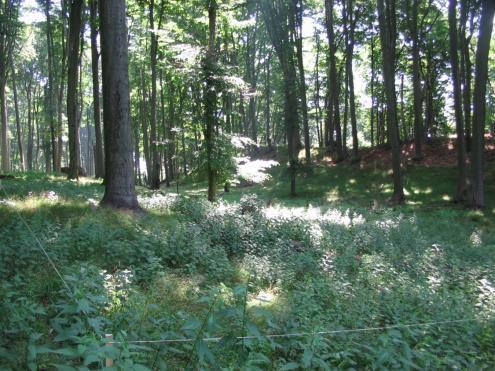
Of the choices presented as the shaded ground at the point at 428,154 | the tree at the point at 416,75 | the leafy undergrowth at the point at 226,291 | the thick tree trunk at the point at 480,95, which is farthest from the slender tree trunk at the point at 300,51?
the leafy undergrowth at the point at 226,291

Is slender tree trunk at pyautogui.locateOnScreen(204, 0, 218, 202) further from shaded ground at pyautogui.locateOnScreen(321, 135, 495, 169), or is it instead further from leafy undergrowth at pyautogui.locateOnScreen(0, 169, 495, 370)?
shaded ground at pyautogui.locateOnScreen(321, 135, 495, 169)

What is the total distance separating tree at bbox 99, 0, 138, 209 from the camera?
8992mm

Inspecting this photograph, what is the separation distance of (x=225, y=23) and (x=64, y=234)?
562 inches

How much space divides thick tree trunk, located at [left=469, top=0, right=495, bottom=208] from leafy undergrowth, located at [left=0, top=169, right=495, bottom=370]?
556 centimetres

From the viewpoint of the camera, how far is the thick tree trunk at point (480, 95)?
15070 millimetres

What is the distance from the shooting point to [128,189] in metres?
9.20

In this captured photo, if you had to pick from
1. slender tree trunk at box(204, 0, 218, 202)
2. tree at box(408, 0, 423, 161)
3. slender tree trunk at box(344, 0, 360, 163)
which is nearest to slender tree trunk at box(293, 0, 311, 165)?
slender tree trunk at box(344, 0, 360, 163)

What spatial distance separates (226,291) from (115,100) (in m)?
6.72

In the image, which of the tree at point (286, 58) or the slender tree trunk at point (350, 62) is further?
the slender tree trunk at point (350, 62)

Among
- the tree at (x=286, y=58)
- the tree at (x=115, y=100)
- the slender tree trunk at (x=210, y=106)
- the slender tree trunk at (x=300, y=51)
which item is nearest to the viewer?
the tree at (x=115, y=100)

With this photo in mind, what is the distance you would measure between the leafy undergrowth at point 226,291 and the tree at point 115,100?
66cm

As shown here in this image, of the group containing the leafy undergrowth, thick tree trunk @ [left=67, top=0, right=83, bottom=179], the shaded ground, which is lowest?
the leafy undergrowth

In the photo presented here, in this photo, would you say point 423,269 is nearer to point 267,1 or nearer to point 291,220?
point 291,220

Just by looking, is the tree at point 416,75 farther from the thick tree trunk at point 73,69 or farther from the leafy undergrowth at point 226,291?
the thick tree trunk at point 73,69
